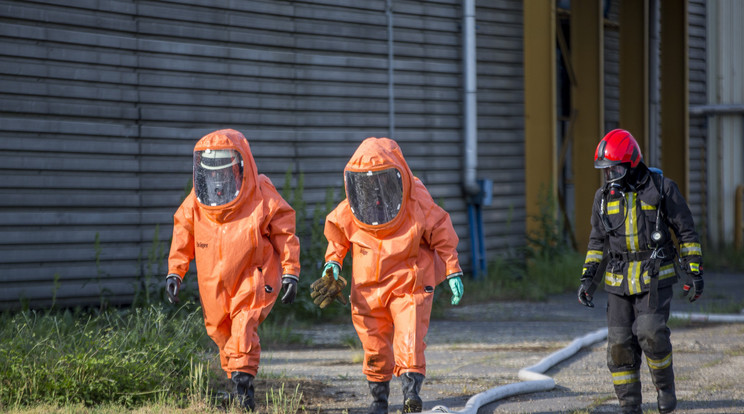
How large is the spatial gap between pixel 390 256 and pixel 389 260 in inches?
Result: 1.0

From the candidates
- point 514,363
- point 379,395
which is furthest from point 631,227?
point 514,363

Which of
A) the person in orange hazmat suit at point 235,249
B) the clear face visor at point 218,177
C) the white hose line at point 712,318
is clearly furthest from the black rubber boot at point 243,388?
the white hose line at point 712,318

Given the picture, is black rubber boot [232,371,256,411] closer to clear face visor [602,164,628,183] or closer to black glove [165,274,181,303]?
black glove [165,274,181,303]

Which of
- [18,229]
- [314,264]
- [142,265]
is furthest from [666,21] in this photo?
[18,229]

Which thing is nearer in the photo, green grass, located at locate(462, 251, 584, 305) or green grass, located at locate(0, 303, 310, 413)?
green grass, located at locate(0, 303, 310, 413)

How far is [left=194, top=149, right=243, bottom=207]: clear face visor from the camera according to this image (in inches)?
231

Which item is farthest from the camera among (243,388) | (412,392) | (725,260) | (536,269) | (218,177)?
(725,260)

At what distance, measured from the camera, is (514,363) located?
7473mm

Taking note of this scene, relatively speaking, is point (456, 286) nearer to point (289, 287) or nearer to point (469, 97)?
point (289, 287)

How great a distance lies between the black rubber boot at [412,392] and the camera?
17.6 feet

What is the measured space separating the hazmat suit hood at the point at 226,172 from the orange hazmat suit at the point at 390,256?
60 cm

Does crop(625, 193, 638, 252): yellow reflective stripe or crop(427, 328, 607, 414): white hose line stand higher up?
crop(625, 193, 638, 252): yellow reflective stripe

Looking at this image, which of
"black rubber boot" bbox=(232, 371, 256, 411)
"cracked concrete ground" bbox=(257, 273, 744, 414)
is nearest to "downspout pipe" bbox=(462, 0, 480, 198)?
"cracked concrete ground" bbox=(257, 273, 744, 414)

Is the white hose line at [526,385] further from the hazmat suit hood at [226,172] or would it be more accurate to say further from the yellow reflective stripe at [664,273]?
the hazmat suit hood at [226,172]
